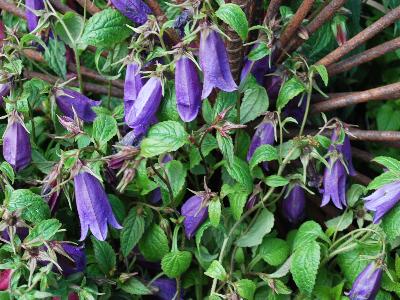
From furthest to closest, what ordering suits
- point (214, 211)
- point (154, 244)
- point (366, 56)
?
1. point (366, 56)
2. point (154, 244)
3. point (214, 211)

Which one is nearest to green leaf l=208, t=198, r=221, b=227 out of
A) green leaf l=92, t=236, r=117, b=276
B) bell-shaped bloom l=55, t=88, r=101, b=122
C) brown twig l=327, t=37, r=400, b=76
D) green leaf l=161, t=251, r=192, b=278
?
green leaf l=161, t=251, r=192, b=278

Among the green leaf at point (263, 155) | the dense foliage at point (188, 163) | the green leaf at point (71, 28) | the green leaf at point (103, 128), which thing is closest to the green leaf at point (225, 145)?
the dense foliage at point (188, 163)

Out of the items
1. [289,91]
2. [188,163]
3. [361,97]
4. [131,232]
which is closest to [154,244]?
[131,232]

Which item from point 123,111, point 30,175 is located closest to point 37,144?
point 30,175

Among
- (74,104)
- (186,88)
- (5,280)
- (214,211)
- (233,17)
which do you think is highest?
(233,17)

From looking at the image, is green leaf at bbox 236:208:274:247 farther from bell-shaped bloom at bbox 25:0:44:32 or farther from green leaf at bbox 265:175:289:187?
bell-shaped bloom at bbox 25:0:44:32

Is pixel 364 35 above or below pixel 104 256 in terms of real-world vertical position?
above

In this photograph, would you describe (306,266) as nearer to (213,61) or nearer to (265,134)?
(265,134)
